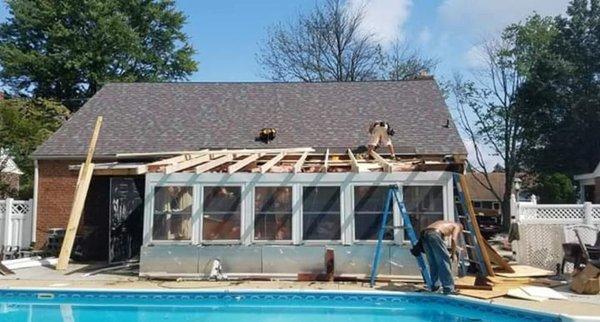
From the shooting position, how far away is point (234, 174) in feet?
39.0

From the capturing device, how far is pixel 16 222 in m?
16.1

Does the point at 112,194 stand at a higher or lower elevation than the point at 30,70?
lower

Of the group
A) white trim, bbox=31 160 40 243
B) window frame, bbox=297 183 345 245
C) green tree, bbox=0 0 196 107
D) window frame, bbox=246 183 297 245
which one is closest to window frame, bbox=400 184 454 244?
window frame, bbox=297 183 345 245

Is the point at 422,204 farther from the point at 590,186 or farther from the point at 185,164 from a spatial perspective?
the point at 590,186

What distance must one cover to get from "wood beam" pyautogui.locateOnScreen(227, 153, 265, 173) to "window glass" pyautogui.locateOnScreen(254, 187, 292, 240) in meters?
0.61

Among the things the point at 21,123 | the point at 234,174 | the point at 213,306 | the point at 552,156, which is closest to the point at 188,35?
the point at 21,123

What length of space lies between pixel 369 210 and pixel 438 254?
7.59 ft

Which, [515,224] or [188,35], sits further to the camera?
[188,35]

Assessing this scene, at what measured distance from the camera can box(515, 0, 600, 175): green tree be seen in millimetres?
30734

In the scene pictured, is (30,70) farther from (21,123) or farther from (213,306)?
(213,306)

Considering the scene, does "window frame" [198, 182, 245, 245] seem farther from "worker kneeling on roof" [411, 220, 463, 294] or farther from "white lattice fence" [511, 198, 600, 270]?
"white lattice fence" [511, 198, 600, 270]

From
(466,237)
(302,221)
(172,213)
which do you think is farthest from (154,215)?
(466,237)

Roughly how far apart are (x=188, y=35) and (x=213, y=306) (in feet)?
105

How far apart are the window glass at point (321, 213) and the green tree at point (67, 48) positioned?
25.6 meters
